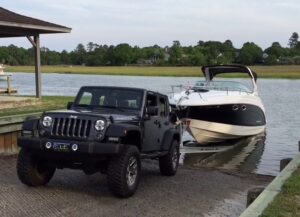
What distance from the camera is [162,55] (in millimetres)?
140250

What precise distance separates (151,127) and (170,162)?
1365 millimetres

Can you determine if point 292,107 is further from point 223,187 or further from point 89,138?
point 89,138

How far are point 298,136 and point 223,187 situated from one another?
1304cm

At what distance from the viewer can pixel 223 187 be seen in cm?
1019

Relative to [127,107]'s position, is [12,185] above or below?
below

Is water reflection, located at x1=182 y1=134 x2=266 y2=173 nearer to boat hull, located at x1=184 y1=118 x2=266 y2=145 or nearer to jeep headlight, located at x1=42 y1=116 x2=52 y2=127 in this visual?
boat hull, located at x1=184 y1=118 x2=266 y2=145

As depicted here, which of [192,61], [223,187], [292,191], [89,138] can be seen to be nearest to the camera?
[292,191]

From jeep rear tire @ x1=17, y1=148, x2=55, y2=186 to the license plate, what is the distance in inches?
28.4

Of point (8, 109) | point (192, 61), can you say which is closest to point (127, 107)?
point (8, 109)

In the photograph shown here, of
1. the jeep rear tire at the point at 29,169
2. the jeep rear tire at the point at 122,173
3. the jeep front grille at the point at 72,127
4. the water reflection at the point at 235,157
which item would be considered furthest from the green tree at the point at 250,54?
the jeep front grille at the point at 72,127

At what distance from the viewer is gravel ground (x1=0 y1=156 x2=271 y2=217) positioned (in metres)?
7.83

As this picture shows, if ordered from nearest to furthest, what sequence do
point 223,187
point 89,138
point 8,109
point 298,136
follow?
point 89,138 → point 223,187 → point 8,109 → point 298,136

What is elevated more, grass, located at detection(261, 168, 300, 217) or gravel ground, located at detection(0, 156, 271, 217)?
grass, located at detection(261, 168, 300, 217)

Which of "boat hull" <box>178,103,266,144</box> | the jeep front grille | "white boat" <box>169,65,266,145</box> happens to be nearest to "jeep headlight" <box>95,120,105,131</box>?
the jeep front grille
